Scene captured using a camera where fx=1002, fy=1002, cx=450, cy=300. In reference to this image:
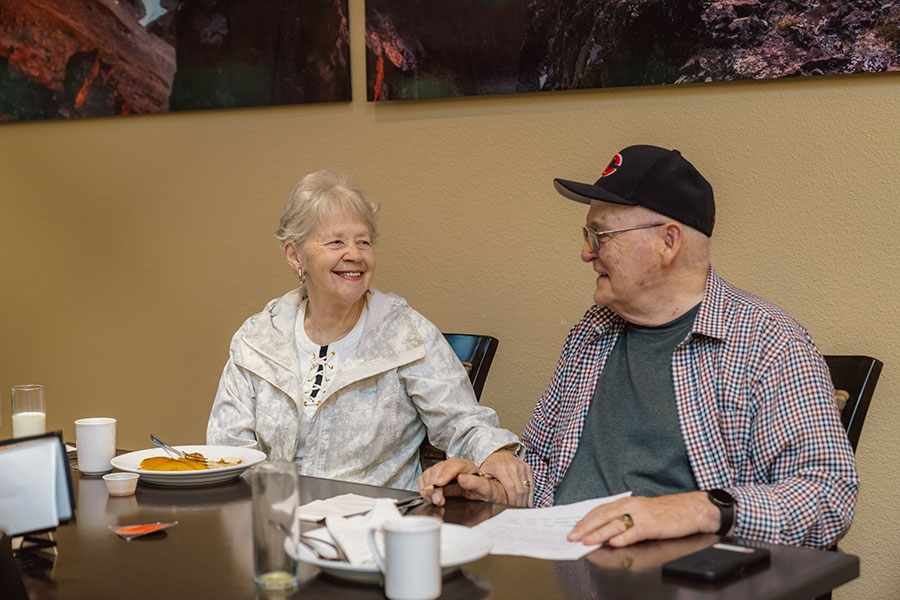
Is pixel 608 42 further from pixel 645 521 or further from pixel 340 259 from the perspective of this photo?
pixel 645 521

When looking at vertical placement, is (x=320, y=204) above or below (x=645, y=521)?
above

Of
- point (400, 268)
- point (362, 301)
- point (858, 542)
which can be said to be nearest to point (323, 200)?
point (362, 301)

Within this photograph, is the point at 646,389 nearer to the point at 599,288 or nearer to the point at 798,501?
the point at 599,288

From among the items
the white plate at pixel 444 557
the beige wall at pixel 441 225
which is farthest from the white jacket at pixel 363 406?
the white plate at pixel 444 557

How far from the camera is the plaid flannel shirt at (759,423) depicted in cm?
155

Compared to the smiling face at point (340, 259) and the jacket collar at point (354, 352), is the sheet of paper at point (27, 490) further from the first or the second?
the smiling face at point (340, 259)

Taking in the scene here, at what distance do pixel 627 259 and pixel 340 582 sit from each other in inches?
34.9

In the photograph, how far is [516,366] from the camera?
9.27 feet

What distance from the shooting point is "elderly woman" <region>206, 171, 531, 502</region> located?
227 centimetres

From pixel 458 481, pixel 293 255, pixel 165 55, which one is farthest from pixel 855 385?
pixel 165 55

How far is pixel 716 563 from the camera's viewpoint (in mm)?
1254

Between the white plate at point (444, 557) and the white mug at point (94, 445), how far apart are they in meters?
0.81

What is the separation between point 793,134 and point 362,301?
3.60ft

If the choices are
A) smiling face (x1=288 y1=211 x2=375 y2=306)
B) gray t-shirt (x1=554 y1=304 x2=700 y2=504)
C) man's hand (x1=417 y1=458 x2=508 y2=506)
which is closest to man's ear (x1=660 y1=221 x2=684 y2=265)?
gray t-shirt (x1=554 y1=304 x2=700 y2=504)
